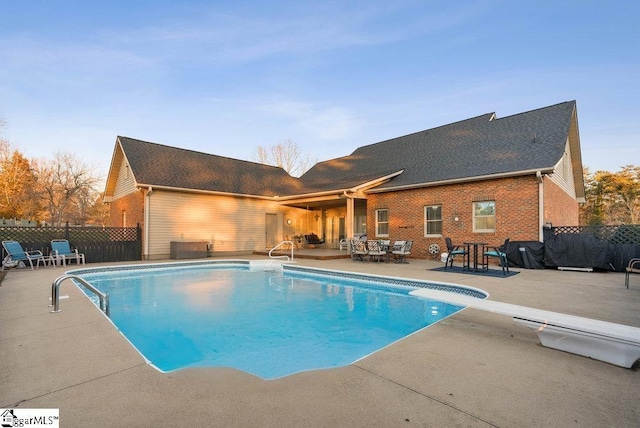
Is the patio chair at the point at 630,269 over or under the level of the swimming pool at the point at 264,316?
over

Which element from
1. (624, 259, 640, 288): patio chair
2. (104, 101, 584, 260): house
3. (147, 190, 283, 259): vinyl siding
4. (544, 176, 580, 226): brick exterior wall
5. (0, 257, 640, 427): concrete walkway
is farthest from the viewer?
(147, 190, 283, 259): vinyl siding

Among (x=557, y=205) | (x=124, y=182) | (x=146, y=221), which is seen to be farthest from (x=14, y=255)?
(x=557, y=205)

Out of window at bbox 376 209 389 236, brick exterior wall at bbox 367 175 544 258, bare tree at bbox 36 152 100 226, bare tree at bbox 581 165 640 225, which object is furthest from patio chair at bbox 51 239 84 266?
bare tree at bbox 581 165 640 225

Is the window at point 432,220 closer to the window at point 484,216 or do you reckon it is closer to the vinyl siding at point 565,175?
the window at point 484,216

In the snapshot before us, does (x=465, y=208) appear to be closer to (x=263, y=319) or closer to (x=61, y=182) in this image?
(x=263, y=319)

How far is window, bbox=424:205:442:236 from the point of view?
13.0 meters

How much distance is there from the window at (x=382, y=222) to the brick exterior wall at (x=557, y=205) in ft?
20.2

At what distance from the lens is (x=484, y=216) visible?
11.8 meters

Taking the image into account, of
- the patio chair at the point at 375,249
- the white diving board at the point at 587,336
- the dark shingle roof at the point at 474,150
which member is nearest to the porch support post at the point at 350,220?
the patio chair at the point at 375,249

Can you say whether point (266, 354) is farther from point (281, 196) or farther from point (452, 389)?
point (281, 196)

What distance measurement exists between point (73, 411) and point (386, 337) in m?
4.20

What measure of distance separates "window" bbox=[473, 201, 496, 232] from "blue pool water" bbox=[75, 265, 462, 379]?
5.67 meters

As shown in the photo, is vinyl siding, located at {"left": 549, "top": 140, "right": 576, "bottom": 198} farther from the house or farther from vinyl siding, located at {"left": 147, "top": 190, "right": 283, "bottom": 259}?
vinyl siding, located at {"left": 147, "top": 190, "right": 283, "bottom": 259}

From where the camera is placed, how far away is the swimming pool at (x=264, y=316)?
4465 millimetres
